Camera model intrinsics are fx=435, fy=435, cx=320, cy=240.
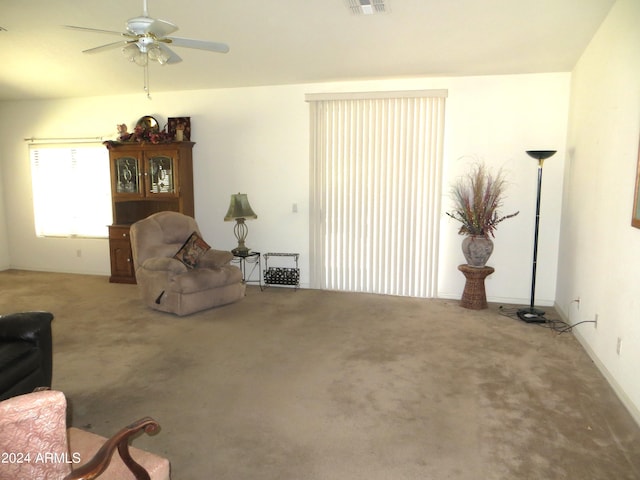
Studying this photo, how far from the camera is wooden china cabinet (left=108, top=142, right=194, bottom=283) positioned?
5.86 metres

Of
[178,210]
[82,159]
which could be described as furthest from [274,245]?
[82,159]

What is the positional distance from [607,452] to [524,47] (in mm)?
3410

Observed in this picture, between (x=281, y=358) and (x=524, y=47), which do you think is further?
(x=524, y=47)

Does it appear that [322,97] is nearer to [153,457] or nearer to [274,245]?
[274,245]

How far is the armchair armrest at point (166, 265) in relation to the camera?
4.72 m

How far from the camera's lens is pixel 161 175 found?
19.4ft

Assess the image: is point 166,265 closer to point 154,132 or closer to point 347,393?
point 154,132

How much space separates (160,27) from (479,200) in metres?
3.56

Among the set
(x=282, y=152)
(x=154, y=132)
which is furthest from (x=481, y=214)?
(x=154, y=132)

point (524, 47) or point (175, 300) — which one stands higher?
point (524, 47)

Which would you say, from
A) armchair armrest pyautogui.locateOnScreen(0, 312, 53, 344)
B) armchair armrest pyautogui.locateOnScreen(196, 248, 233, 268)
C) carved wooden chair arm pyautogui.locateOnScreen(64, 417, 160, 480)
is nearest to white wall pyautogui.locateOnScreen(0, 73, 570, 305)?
armchair armrest pyautogui.locateOnScreen(196, 248, 233, 268)

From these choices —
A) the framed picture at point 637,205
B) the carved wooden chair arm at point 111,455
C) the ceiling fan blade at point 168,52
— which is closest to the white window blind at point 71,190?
the ceiling fan blade at point 168,52

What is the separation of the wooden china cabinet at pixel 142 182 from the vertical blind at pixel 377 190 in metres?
1.76

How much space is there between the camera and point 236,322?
14.6 feet
